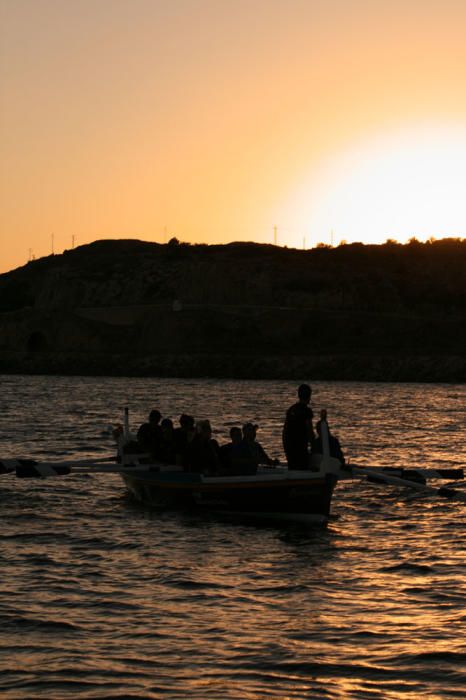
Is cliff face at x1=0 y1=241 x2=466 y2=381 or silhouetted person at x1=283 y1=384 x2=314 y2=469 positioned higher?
cliff face at x1=0 y1=241 x2=466 y2=381

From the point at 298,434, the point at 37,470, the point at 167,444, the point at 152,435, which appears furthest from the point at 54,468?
the point at 298,434

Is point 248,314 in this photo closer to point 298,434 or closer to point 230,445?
point 230,445

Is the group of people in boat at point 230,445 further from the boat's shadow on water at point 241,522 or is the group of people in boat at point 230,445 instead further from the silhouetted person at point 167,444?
the boat's shadow on water at point 241,522

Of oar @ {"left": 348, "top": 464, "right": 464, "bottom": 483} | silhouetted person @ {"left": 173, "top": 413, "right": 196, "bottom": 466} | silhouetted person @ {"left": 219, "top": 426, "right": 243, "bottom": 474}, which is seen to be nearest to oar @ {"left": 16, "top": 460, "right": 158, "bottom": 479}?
silhouetted person @ {"left": 173, "top": 413, "right": 196, "bottom": 466}

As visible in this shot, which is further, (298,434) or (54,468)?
(54,468)

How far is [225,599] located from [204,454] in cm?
743

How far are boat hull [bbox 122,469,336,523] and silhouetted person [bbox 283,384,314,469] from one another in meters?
0.54

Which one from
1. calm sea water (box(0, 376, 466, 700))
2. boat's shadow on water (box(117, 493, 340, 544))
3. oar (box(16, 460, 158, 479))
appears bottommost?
calm sea water (box(0, 376, 466, 700))

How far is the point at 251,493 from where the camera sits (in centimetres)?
2186

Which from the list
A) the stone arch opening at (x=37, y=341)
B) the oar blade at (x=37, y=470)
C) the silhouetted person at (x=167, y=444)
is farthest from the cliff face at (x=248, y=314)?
the oar blade at (x=37, y=470)

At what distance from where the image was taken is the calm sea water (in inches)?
487

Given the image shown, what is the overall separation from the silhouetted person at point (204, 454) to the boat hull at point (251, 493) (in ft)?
1.08

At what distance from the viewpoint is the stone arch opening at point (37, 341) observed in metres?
136

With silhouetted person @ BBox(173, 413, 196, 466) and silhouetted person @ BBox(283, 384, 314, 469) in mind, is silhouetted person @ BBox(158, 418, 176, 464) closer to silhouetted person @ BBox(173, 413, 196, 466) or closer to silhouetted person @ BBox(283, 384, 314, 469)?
silhouetted person @ BBox(173, 413, 196, 466)
